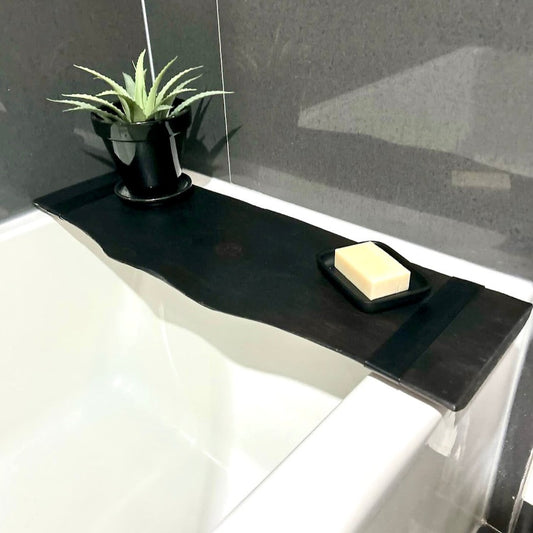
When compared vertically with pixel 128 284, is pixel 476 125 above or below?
above

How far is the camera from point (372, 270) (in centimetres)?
70

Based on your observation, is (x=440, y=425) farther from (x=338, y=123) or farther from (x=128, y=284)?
(x=128, y=284)

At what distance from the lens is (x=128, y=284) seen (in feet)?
3.41

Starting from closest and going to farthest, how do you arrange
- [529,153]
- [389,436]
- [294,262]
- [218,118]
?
[389,436]
[529,153]
[294,262]
[218,118]

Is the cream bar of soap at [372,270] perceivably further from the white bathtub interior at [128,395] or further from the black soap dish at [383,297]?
the white bathtub interior at [128,395]

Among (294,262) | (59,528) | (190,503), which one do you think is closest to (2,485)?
(59,528)

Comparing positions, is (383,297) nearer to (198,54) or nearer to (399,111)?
(399,111)

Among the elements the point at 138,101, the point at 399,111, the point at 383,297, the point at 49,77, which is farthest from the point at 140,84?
the point at 383,297

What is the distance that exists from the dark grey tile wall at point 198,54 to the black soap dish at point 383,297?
1.18 feet

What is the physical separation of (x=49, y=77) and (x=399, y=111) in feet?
1.91

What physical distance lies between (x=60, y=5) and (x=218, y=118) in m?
0.31

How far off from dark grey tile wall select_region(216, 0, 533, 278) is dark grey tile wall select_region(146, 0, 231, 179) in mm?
33

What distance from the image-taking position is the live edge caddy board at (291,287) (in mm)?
613

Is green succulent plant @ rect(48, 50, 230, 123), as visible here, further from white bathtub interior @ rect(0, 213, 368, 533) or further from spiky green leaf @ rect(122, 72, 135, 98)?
white bathtub interior @ rect(0, 213, 368, 533)
